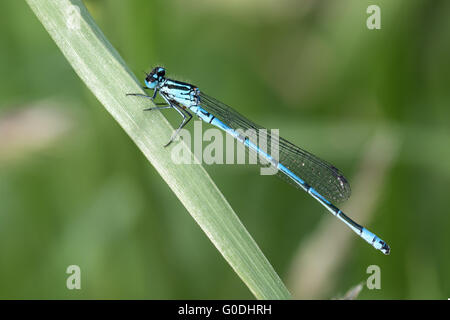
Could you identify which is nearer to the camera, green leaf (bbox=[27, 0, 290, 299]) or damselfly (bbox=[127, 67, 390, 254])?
green leaf (bbox=[27, 0, 290, 299])

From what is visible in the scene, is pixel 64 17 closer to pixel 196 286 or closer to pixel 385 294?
pixel 196 286

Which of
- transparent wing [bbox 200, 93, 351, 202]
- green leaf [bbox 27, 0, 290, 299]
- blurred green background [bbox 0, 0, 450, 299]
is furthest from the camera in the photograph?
transparent wing [bbox 200, 93, 351, 202]

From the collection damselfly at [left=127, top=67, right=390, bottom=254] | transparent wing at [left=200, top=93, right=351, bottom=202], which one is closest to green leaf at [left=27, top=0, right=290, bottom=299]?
damselfly at [left=127, top=67, right=390, bottom=254]

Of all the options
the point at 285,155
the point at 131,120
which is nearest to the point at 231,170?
the point at 285,155

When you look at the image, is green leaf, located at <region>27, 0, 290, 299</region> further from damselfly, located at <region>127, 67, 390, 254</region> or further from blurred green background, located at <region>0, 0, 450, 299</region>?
damselfly, located at <region>127, 67, 390, 254</region>

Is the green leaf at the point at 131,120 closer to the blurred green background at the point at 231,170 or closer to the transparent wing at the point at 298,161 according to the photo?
the blurred green background at the point at 231,170

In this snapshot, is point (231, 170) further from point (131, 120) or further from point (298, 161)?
point (131, 120)
